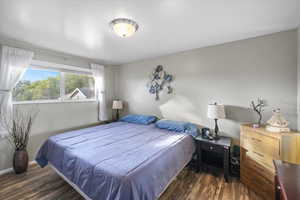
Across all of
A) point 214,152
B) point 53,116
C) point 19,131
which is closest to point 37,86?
point 53,116

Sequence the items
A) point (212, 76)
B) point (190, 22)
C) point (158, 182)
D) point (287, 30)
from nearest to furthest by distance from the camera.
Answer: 1. point (158, 182)
2. point (190, 22)
3. point (287, 30)
4. point (212, 76)

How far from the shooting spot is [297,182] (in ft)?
2.98

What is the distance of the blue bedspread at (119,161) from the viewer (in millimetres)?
1269

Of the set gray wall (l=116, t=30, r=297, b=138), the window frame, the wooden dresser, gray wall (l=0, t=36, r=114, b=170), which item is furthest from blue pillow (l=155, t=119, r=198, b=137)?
the window frame

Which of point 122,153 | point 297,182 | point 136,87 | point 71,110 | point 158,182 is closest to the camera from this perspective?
point 297,182

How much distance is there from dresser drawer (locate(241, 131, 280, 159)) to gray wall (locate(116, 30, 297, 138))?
0.41 metres

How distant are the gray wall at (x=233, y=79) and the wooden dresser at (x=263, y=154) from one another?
46 cm

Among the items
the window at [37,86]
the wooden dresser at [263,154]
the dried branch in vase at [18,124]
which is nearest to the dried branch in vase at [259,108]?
the wooden dresser at [263,154]

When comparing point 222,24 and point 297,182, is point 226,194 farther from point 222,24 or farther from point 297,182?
point 222,24

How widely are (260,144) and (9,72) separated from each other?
4.20 meters

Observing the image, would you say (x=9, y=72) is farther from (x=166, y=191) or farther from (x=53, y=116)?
(x=166, y=191)

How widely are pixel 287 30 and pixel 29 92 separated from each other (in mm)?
4708

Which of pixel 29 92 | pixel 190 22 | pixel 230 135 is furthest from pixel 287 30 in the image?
pixel 29 92

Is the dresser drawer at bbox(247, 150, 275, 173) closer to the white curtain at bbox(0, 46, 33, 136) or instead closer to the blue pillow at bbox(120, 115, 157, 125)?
the blue pillow at bbox(120, 115, 157, 125)
